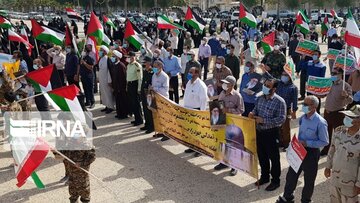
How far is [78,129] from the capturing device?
19.1ft

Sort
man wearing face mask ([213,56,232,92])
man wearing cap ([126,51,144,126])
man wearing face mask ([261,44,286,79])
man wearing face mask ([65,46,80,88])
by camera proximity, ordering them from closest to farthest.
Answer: man wearing face mask ([213,56,232,92]), man wearing cap ([126,51,144,126]), man wearing face mask ([261,44,286,79]), man wearing face mask ([65,46,80,88])

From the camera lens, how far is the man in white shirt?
330 inches

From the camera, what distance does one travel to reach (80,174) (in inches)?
232

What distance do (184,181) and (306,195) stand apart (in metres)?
2.12

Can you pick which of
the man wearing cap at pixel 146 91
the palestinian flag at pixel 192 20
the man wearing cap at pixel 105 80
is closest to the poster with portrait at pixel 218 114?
the man wearing cap at pixel 146 91

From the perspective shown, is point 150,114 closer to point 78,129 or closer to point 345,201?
point 78,129

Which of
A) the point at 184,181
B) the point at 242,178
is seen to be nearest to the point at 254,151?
the point at 242,178

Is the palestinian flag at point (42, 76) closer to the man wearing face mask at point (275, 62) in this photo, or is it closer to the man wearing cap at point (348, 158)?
the man wearing cap at point (348, 158)

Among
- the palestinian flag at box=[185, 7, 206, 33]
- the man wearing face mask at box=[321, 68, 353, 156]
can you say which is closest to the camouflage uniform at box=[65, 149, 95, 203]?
the man wearing face mask at box=[321, 68, 353, 156]

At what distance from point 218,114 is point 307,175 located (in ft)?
6.00

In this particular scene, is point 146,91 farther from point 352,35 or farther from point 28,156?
point 28,156

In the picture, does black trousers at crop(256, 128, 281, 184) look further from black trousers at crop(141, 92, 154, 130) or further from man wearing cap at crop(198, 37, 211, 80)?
man wearing cap at crop(198, 37, 211, 80)

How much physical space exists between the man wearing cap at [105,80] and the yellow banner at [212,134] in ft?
9.66

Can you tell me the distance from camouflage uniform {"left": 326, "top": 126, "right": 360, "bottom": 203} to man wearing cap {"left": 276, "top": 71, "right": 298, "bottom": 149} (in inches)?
123
